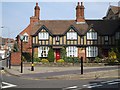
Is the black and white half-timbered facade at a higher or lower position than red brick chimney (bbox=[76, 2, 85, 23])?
lower

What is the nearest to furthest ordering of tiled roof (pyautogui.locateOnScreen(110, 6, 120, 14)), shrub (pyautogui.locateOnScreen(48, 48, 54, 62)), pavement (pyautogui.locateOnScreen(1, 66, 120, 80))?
pavement (pyautogui.locateOnScreen(1, 66, 120, 80)) → shrub (pyautogui.locateOnScreen(48, 48, 54, 62)) → tiled roof (pyautogui.locateOnScreen(110, 6, 120, 14))

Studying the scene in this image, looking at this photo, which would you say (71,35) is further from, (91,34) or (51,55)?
(51,55)

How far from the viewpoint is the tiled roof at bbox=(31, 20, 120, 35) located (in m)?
45.0

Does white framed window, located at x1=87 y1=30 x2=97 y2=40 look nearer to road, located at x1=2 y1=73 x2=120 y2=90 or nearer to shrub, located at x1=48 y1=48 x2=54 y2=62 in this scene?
shrub, located at x1=48 y1=48 x2=54 y2=62

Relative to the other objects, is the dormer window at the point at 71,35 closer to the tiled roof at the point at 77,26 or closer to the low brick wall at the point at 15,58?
the tiled roof at the point at 77,26

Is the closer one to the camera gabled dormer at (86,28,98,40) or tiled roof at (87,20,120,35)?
gabled dormer at (86,28,98,40)

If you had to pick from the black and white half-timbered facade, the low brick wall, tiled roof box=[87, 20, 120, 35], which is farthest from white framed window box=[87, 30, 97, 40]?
the low brick wall

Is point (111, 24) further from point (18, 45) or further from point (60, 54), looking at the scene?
point (18, 45)

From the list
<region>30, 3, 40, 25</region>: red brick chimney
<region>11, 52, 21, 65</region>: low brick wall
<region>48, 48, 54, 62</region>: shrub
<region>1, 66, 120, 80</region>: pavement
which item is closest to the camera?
<region>1, 66, 120, 80</region>: pavement

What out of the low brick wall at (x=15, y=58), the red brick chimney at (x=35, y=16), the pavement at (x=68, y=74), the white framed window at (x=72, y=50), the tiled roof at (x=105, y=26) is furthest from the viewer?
the red brick chimney at (x=35, y=16)

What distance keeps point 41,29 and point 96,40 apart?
32.8ft

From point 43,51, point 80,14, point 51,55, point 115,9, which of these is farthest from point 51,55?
point 115,9

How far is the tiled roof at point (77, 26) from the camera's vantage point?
45000 mm

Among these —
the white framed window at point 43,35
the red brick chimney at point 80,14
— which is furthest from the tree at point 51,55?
the red brick chimney at point 80,14
